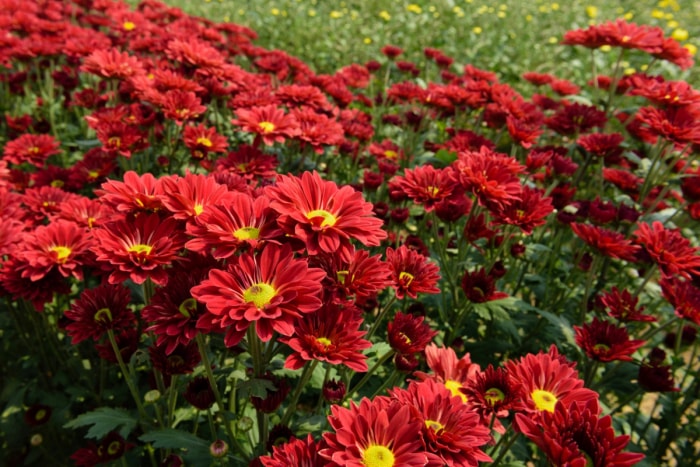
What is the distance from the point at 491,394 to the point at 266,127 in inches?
75.9

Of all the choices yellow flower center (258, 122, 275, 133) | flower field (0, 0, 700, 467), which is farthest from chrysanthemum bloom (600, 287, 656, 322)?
yellow flower center (258, 122, 275, 133)

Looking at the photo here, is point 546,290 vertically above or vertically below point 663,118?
below

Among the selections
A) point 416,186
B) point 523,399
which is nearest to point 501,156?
point 416,186

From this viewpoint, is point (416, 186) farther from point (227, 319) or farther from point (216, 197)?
point (227, 319)

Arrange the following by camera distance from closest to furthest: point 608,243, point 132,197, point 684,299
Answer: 1. point 132,197
2. point 684,299
3. point 608,243

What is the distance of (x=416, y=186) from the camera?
2.23 m

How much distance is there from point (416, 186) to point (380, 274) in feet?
2.72

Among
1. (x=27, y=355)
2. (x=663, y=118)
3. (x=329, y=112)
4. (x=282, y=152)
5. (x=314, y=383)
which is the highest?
(x=663, y=118)

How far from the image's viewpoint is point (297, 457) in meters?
1.20

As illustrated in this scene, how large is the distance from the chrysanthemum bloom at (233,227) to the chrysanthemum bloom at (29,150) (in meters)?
2.48

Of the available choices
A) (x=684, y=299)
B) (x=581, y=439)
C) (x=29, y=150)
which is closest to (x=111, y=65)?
(x=29, y=150)

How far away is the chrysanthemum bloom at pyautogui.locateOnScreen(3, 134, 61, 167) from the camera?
3135 mm

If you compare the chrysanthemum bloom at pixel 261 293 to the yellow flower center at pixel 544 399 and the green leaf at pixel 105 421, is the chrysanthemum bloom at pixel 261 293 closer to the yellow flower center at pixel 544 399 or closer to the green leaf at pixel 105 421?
the yellow flower center at pixel 544 399

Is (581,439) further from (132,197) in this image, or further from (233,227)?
(132,197)
